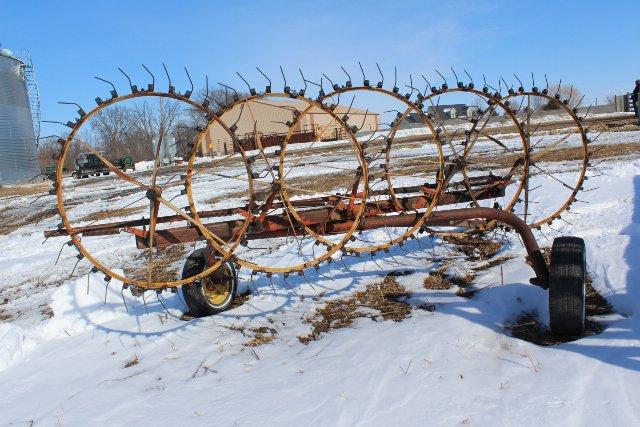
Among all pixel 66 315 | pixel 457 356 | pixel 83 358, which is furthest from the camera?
pixel 66 315

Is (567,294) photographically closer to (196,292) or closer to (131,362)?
(196,292)

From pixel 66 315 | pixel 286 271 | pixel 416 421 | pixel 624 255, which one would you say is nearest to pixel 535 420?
pixel 416 421

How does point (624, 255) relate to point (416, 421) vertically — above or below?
above

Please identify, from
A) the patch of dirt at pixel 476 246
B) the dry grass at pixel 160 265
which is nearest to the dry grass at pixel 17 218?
the dry grass at pixel 160 265

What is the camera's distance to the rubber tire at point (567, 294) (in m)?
3.62

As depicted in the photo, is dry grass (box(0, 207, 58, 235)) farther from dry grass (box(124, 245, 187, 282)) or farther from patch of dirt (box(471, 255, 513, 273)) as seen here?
patch of dirt (box(471, 255, 513, 273))

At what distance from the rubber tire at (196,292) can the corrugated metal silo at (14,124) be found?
3696cm

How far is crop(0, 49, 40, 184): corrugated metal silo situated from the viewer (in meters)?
37.2

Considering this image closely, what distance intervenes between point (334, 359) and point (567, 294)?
1739 millimetres

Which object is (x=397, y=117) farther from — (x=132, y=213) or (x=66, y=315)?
(x=132, y=213)

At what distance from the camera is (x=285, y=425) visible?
303cm

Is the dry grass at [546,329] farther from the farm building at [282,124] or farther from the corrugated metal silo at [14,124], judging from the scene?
the corrugated metal silo at [14,124]

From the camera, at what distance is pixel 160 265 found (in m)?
7.31

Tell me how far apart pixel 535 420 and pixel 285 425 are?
141 centimetres
